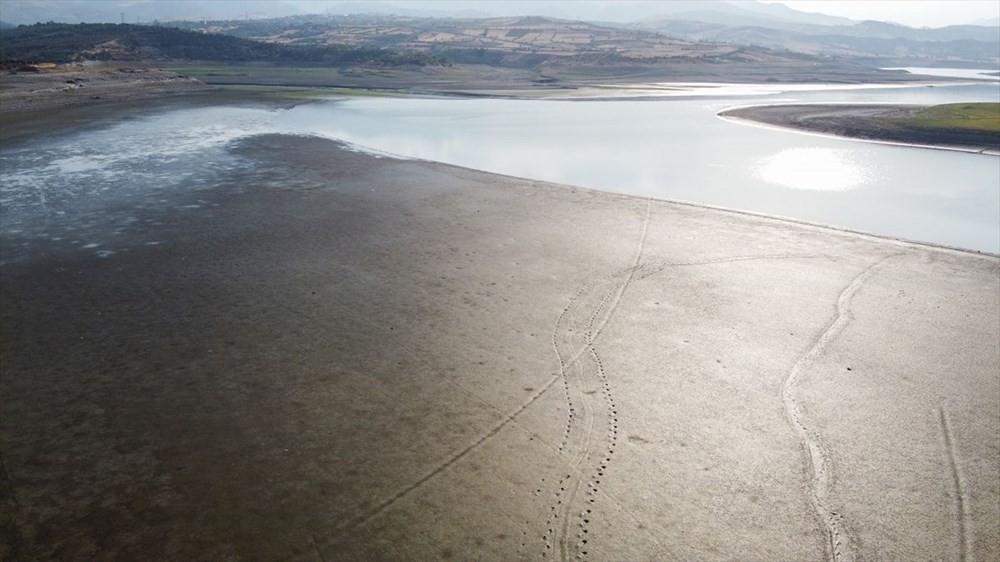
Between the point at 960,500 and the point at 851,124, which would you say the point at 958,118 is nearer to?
the point at 851,124

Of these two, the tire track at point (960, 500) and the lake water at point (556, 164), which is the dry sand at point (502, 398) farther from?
the lake water at point (556, 164)

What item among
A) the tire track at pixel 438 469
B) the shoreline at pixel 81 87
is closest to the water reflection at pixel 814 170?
the tire track at pixel 438 469

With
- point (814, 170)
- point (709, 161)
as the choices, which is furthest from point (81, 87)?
point (814, 170)

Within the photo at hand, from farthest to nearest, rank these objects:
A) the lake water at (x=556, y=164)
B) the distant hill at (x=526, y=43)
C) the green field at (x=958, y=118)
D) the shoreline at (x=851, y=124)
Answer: the distant hill at (x=526, y=43), the green field at (x=958, y=118), the shoreline at (x=851, y=124), the lake water at (x=556, y=164)

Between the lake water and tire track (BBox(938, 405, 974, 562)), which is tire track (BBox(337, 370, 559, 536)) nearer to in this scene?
tire track (BBox(938, 405, 974, 562))

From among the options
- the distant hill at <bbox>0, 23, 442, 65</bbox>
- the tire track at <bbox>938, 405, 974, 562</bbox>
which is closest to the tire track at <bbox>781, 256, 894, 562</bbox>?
the tire track at <bbox>938, 405, 974, 562</bbox>

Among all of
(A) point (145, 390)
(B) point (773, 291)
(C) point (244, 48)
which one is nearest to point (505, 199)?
(B) point (773, 291)

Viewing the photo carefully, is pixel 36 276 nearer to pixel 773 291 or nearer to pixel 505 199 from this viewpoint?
pixel 505 199
